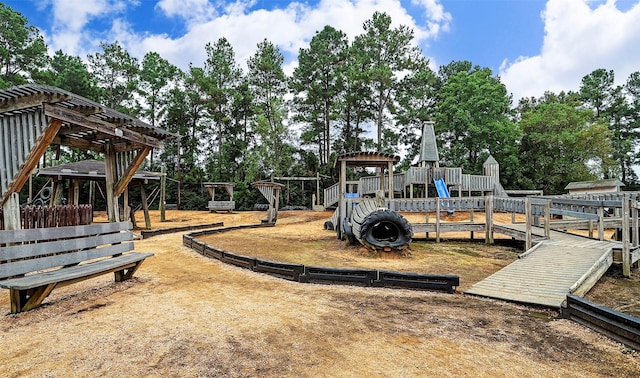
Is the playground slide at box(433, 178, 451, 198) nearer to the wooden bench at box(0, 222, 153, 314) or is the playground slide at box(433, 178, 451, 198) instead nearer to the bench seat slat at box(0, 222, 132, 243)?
the wooden bench at box(0, 222, 153, 314)

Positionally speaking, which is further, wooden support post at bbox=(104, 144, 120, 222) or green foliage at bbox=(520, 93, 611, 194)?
green foliage at bbox=(520, 93, 611, 194)

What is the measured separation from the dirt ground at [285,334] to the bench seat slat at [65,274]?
0.41 m

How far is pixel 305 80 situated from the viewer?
32.0m

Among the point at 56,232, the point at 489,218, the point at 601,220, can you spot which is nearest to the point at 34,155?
the point at 56,232

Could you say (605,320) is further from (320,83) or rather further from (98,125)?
(320,83)

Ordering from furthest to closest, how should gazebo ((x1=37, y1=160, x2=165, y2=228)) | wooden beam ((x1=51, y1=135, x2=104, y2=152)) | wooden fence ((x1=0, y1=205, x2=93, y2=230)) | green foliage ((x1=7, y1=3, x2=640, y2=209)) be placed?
green foliage ((x1=7, y1=3, x2=640, y2=209)) < gazebo ((x1=37, y1=160, x2=165, y2=228)) < wooden beam ((x1=51, y1=135, x2=104, y2=152)) < wooden fence ((x1=0, y1=205, x2=93, y2=230))

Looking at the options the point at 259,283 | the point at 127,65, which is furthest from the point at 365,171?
the point at 259,283

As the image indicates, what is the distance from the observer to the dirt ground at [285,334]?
2.86 metres

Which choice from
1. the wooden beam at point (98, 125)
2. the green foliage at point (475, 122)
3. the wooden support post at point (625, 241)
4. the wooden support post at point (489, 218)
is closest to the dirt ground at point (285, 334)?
the wooden support post at point (625, 241)

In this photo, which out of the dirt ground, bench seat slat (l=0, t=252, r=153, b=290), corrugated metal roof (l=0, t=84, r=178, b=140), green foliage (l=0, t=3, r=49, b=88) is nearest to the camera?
the dirt ground

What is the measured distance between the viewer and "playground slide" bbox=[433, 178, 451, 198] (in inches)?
814

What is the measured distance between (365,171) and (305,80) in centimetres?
1079

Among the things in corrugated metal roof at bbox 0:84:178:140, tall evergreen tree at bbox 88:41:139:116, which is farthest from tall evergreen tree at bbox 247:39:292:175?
corrugated metal roof at bbox 0:84:178:140

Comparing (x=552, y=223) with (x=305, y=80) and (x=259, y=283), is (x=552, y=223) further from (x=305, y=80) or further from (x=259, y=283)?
(x=305, y=80)
